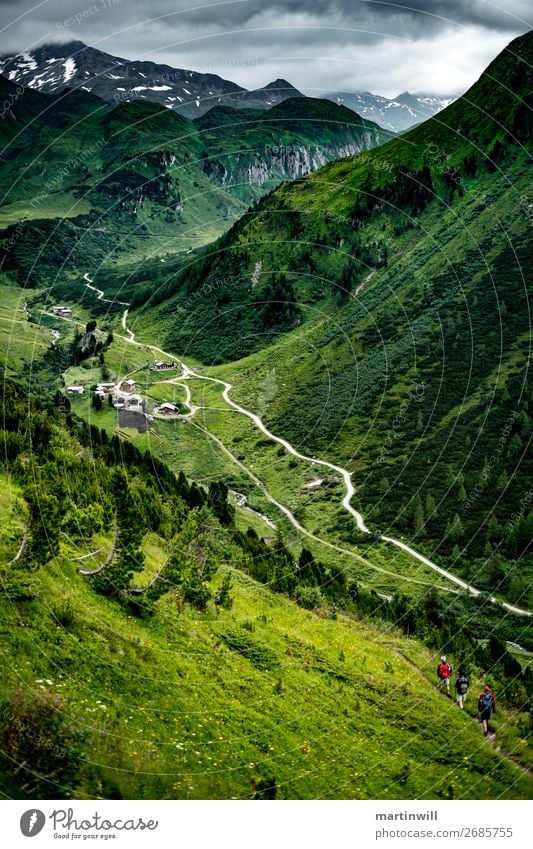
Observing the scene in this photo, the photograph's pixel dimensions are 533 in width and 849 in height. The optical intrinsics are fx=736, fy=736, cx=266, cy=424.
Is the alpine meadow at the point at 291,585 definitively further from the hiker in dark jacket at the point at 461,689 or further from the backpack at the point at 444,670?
the backpack at the point at 444,670

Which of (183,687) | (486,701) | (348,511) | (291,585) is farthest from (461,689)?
(348,511)

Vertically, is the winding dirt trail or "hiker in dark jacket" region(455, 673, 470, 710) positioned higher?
"hiker in dark jacket" region(455, 673, 470, 710)

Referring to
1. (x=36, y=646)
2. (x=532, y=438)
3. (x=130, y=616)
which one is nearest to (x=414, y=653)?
(x=130, y=616)

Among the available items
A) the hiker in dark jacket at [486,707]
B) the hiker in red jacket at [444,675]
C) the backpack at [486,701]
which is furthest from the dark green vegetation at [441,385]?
the backpack at [486,701]

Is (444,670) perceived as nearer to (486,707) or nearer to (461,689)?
(461,689)

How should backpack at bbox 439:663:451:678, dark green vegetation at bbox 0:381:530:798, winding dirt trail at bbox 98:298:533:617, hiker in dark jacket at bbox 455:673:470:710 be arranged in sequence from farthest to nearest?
winding dirt trail at bbox 98:298:533:617, backpack at bbox 439:663:451:678, hiker in dark jacket at bbox 455:673:470:710, dark green vegetation at bbox 0:381:530:798

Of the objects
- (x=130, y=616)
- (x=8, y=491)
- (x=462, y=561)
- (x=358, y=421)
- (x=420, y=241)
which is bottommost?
(x=462, y=561)

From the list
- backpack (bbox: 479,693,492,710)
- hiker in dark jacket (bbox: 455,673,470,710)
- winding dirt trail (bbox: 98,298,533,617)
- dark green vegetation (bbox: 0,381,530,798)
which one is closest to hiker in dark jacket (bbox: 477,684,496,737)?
backpack (bbox: 479,693,492,710)

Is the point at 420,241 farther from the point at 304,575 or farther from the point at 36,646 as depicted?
the point at 36,646

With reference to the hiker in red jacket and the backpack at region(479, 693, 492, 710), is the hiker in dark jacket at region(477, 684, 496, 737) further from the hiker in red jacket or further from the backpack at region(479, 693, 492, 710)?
the hiker in red jacket
